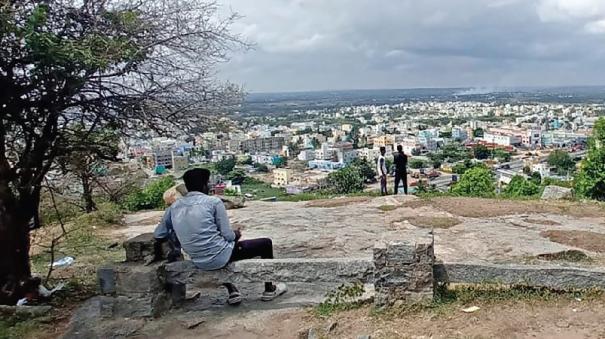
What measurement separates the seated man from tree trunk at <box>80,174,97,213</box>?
11.4ft

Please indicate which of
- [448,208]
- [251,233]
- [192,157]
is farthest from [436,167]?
[192,157]

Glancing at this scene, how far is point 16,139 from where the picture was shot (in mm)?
7625

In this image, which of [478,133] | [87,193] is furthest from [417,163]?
[87,193]

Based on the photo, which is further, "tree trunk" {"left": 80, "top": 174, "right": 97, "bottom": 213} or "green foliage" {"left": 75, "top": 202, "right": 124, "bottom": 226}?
"green foliage" {"left": 75, "top": 202, "right": 124, "bottom": 226}

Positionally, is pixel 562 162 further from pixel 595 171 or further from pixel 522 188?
pixel 595 171

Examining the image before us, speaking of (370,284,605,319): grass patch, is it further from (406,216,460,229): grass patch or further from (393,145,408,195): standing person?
(393,145,408,195): standing person

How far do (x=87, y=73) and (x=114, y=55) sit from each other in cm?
40

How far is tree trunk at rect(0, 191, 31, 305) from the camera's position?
273 inches

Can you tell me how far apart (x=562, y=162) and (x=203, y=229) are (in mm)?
38289

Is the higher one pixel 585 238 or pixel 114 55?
pixel 114 55

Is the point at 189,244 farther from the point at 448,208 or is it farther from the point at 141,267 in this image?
the point at 448,208

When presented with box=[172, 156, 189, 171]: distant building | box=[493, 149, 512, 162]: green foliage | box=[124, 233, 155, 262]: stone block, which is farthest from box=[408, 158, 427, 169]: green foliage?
box=[124, 233, 155, 262]: stone block

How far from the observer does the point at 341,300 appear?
237 inches

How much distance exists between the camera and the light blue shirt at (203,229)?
5922 mm
